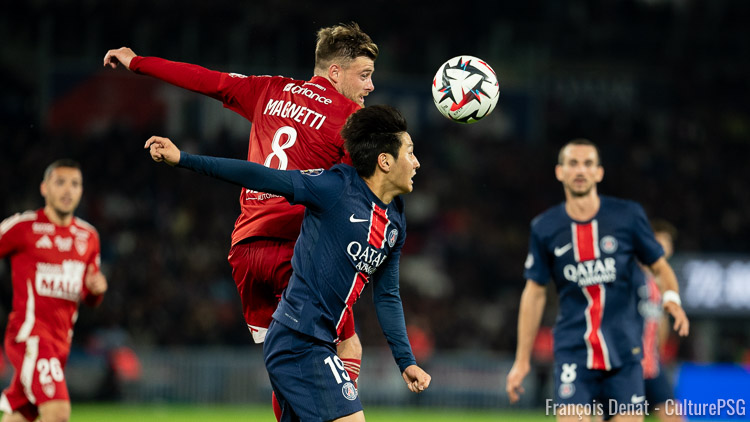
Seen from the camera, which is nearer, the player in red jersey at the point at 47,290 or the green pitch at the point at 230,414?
the player in red jersey at the point at 47,290

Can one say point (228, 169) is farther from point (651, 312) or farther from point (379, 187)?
point (651, 312)

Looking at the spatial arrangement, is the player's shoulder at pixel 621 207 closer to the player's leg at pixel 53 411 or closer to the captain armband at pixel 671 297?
the captain armband at pixel 671 297

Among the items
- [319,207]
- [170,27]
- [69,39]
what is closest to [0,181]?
[69,39]

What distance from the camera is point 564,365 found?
23.4 feet

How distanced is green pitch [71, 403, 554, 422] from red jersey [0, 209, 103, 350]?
19.7 feet

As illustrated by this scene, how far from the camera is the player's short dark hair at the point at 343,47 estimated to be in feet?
19.9

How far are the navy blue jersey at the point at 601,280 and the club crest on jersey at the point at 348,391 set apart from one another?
2566 millimetres

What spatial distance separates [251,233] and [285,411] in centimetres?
116

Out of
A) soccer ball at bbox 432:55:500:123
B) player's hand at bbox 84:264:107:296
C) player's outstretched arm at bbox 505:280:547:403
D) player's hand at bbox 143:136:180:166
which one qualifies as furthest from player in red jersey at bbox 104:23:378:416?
player's hand at bbox 84:264:107:296

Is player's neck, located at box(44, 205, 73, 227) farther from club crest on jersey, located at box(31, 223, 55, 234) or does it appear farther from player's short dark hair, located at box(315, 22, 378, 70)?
player's short dark hair, located at box(315, 22, 378, 70)

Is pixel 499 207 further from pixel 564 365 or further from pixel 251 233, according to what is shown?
pixel 251 233

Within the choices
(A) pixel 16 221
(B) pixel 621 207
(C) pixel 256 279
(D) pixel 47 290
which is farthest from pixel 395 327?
(A) pixel 16 221

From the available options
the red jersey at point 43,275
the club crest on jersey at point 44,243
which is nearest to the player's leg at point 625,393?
the red jersey at point 43,275

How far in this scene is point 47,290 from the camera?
8141mm
